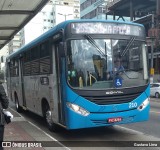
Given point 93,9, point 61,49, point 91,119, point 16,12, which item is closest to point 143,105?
point 91,119

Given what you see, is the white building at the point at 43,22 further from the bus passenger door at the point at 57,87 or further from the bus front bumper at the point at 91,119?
the bus front bumper at the point at 91,119

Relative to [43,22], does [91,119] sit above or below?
below

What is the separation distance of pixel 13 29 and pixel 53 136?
32.2 feet

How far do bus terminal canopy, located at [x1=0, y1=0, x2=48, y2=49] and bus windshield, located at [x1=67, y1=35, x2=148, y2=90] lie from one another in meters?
4.83

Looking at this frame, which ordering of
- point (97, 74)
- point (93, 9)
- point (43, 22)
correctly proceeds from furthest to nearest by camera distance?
point (43, 22) < point (93, 9) < point (97, 74)

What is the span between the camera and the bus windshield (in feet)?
28.6

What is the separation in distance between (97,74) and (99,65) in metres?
0.24

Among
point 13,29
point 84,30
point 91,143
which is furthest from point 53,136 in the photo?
point 13,29

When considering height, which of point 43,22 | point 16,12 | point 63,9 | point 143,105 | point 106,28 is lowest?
point 143,105

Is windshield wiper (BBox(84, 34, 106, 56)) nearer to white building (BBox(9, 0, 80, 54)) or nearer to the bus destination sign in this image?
the bus destination sign

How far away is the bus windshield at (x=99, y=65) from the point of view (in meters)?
8.72

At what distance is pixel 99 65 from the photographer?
883 centimetres

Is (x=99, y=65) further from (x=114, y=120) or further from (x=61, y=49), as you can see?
(x=114, y=120)

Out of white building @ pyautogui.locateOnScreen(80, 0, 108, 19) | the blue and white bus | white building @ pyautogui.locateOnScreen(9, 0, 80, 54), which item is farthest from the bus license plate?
white building @ pyautogui.locateOnScreen(9, 0, 80, 54)
